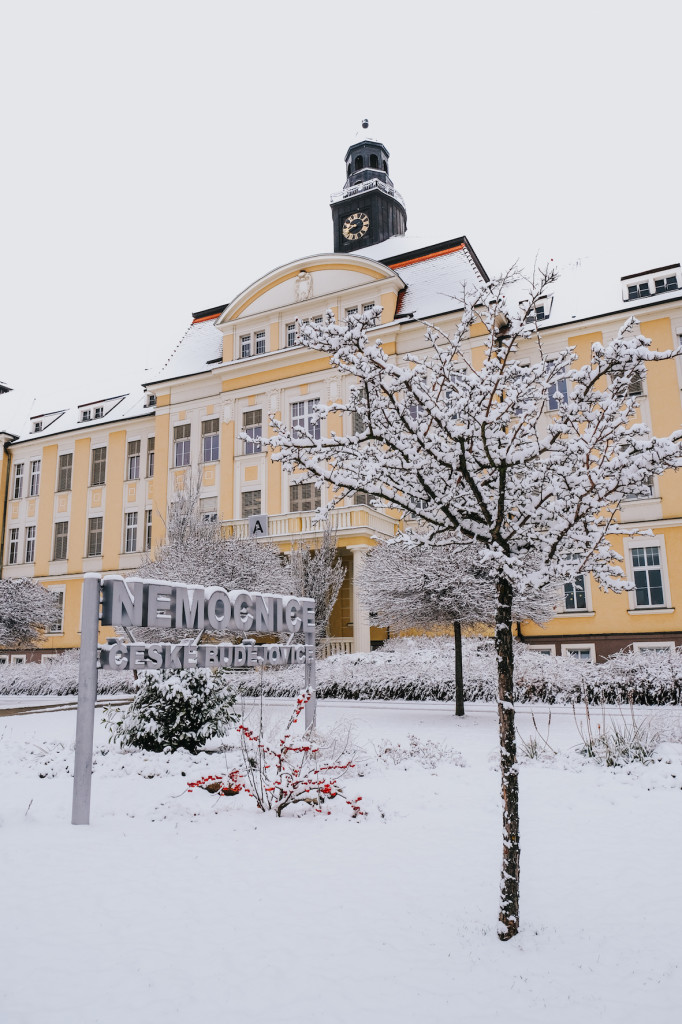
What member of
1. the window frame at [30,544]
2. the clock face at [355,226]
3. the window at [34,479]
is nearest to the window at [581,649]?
the clock face at [355,226]

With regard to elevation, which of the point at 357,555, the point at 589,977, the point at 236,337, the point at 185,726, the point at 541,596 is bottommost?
the point at 589,977

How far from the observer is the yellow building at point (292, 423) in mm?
24188

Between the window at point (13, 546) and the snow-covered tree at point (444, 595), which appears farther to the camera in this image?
the window at point (13, 546)

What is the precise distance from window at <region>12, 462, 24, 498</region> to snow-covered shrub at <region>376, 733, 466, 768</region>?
1323 inches

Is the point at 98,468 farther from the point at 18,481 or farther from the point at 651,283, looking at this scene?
the point at 651,283

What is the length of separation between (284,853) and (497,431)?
11.8 ft

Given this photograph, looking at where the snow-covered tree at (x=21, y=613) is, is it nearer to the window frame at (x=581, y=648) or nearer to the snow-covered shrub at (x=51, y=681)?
the snow-covered shrub at (x=51, y=681)

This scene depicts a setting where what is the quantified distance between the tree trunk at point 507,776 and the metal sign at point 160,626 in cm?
383

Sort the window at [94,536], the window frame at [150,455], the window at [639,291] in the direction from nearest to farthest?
1. the window at [639,291]
2. the window frame at [150,455]
3. the window at [94,536]

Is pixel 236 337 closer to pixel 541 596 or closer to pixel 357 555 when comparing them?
pixel 357 555

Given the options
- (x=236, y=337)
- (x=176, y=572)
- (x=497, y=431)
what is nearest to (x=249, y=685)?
(x=176, y=572)

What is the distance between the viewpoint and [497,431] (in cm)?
482

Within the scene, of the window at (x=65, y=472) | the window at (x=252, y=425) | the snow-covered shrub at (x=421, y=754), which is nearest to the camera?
A: the snow-covered shrub at (x=421, y=754)

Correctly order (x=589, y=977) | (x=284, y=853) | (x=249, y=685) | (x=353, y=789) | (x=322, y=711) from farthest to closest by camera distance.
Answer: (x=249, y=685)
(x=322, y=711)
(x=353, y=789)
(x=284, y=853)
(x=589, y=977)
